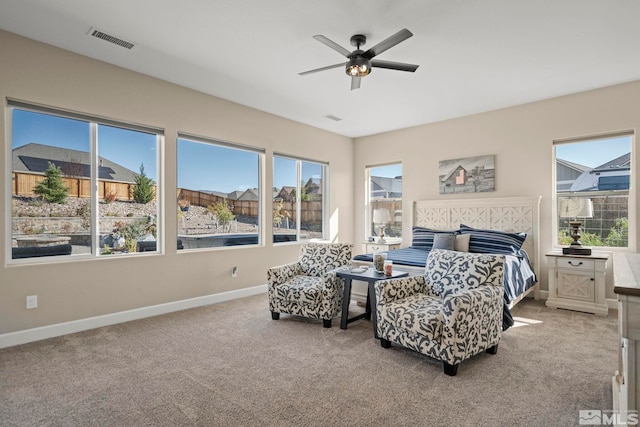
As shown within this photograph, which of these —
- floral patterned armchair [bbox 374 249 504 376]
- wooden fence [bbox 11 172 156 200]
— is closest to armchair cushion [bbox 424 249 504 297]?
floral patterned armchair [bbox 374 249 504 376]

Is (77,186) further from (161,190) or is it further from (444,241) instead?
(444,241)

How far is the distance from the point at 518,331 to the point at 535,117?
3.09 meters

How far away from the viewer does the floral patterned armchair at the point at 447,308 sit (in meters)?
2.53

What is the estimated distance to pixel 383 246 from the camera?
6.05 m

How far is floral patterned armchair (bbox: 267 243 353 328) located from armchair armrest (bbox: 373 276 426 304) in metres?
0.74

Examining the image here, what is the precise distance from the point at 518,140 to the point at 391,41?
10.9ft

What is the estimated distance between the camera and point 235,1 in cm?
265

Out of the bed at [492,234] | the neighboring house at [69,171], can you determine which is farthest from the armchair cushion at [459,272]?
the neighboring house at [69,171]

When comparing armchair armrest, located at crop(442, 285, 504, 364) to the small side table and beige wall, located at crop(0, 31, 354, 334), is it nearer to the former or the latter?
the small side table

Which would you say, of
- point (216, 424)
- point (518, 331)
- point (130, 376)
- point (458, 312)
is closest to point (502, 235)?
point (518, 331)

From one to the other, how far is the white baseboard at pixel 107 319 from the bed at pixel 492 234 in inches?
77.6

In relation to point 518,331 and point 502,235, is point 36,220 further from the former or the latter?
point 502,235

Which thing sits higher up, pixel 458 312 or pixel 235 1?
pixel 235 1

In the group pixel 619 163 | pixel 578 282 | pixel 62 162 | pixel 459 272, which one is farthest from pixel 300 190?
pixel 619 163
